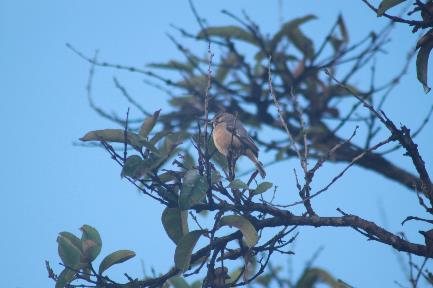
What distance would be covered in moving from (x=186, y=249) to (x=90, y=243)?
510 mm

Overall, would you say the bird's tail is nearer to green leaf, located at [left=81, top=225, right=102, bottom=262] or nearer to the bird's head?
the bird's head

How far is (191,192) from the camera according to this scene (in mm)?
2588

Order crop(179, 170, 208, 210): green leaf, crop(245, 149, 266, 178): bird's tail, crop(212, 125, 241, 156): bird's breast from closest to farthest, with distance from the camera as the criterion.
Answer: crop(179, 170, 208, 210): green leaf < crop(245, 149, 266, 178): bird's tail < crop(212, 125, 241, 156): bird's breast

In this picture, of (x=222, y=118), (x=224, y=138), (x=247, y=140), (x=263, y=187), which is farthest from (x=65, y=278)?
(x=222, y=118)

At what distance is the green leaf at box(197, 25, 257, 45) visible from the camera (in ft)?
17.4

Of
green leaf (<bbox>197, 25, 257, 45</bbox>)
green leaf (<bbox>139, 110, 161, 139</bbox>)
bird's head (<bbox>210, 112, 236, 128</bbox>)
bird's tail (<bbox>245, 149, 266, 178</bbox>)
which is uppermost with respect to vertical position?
green leaf (<bbox>197, 25, 257, 45</bbox>)

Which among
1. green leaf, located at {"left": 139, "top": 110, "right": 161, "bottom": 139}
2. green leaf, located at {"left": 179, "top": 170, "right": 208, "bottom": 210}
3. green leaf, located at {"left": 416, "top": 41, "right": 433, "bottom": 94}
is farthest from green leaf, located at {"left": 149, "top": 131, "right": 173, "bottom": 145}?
green leaf, located at {"left": 416, "top": 41, "right": 433, "bottom": 94}

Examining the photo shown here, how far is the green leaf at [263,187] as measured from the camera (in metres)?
2.79

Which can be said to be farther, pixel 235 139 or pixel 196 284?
pixel 235 139

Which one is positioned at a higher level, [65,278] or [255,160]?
[255,160]

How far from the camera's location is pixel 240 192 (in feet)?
9.23

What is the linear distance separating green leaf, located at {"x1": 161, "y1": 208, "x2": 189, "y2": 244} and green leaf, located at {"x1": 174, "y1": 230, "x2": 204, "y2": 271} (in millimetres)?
135

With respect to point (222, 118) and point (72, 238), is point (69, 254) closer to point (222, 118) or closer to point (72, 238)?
point (72, 238)

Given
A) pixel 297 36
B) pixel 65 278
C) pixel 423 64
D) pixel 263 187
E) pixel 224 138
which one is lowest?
pixel 65 278
